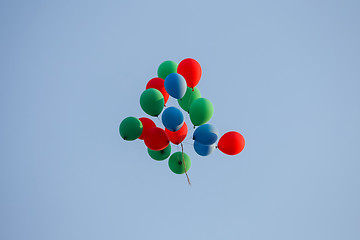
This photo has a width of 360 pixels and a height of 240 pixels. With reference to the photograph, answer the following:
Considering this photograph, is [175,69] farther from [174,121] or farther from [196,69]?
[174,121]

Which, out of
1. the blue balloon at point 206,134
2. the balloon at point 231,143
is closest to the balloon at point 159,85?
the blue balloon at point 206,134

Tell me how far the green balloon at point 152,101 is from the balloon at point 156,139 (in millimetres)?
348

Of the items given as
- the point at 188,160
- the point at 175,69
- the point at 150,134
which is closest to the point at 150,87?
the point at 175,69

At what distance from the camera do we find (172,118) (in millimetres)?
6316

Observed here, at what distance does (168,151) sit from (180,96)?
3.52 feet

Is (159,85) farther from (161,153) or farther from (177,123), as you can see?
(161,153)

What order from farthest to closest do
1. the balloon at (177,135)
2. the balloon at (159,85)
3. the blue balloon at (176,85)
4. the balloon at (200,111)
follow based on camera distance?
the balloon at (159,85)
the balloon at (177,135)
the balloon at (200,111)
the blue balloon at (176,85)

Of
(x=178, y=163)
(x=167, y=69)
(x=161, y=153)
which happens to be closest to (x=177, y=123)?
(x=161, y=153)

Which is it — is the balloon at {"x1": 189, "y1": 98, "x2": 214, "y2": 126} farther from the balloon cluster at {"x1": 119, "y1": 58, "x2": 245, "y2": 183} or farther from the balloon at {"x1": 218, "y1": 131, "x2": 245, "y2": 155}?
the balloon at {"x1": 218, "y1": 131, "x2": 245, "y2": 155}

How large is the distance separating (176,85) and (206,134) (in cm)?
98

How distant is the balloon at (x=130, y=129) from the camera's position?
21.6ft

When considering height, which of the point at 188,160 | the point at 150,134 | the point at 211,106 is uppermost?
the point at 211,106

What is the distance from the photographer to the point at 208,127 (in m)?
6.52

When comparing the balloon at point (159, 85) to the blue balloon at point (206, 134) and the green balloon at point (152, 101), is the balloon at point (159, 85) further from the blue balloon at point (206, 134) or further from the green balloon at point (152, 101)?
the blue balloon at point (206, 134)
